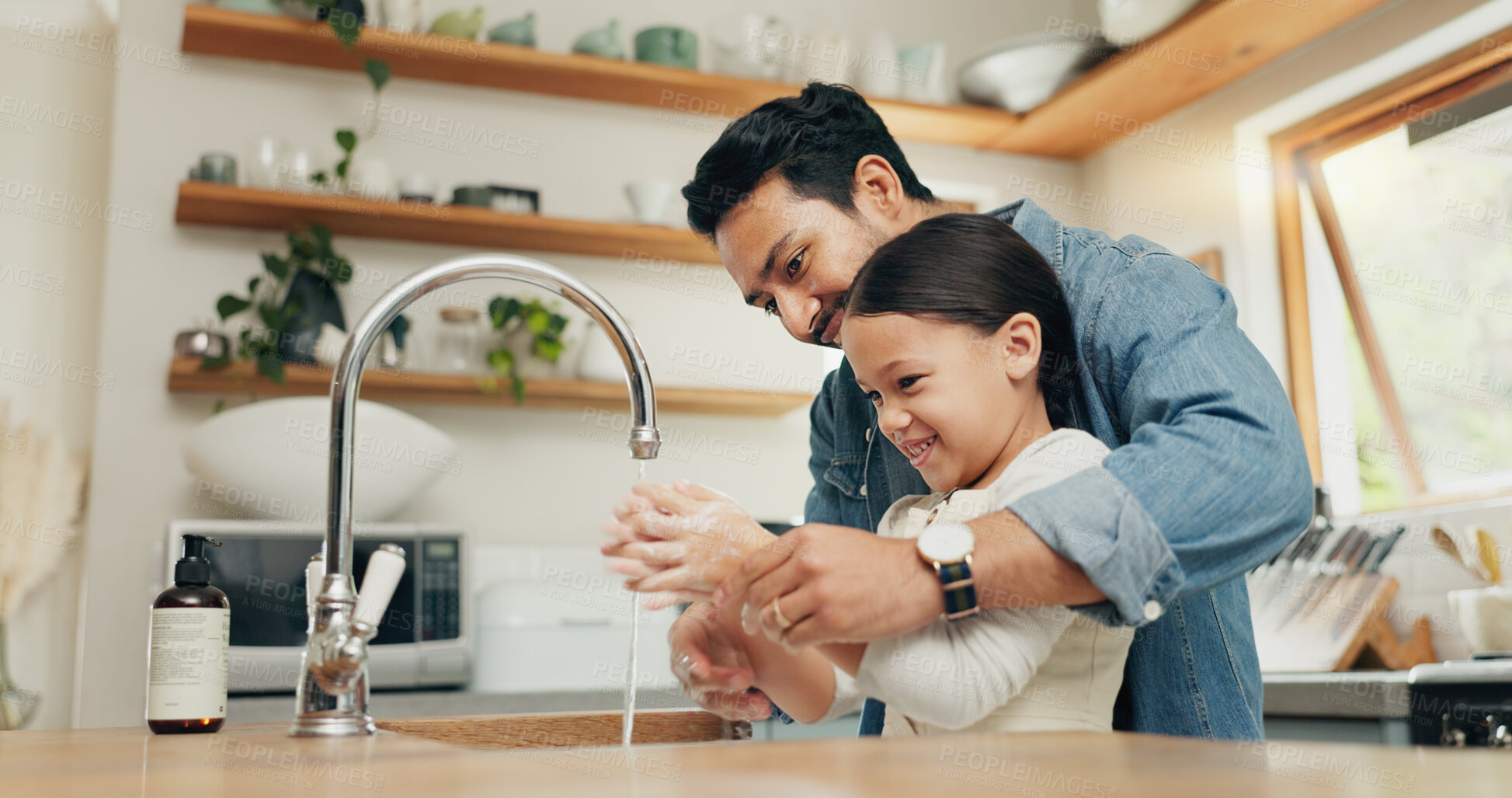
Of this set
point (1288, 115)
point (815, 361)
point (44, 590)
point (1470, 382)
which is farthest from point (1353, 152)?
point (44, 590)

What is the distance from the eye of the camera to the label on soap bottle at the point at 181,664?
1.14 meters

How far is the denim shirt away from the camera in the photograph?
0.82 metres

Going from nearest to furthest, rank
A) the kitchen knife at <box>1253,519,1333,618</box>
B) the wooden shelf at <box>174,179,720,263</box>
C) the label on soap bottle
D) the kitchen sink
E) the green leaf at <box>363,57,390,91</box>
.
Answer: the label on soap bottle, the kitchen sink, the kitchen knife at <box>1253,519,1333,618</box>, the wooden shelf at <box>174,179,720,263</box>, the green leaf at <box>363,57,390,91</box>

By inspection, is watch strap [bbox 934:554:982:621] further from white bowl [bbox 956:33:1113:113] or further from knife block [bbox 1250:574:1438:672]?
white bowl [bbox 956:33:1113:113]

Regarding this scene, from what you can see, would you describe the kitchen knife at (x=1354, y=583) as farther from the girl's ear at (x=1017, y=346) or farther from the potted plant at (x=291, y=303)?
the potted plant at (x=291, y=303)

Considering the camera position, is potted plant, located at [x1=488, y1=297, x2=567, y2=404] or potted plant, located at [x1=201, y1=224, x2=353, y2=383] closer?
potted plant, located at [x1=201, y1=224, x2=353, y2=383]

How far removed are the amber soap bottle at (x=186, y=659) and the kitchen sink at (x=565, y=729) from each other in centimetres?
22

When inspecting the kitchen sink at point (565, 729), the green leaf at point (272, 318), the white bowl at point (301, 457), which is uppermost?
the green leaf at point (272, 318)

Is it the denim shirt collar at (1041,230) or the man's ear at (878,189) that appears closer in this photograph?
the denim shirt collar at (1041,230)

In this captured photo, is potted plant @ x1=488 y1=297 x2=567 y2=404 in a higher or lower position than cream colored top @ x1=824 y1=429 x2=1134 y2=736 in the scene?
higher

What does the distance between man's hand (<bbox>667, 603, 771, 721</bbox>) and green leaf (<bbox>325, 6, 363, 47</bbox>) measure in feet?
7.03

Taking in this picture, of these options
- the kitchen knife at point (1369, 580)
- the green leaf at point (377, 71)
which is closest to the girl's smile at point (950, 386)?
the kitchen knife at point (1369, 580)

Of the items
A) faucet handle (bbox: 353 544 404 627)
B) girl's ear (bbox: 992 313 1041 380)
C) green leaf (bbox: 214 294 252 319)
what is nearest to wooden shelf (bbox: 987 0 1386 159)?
girl's ear (bbox: 992 313 1041 380)

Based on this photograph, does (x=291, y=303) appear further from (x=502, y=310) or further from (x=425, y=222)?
(x=502, y=310)
